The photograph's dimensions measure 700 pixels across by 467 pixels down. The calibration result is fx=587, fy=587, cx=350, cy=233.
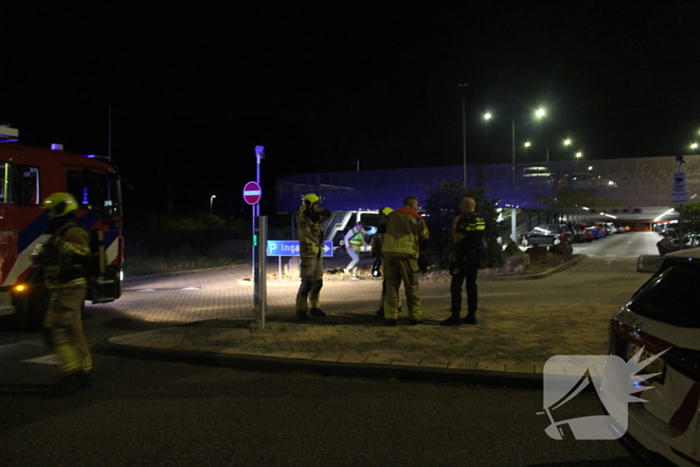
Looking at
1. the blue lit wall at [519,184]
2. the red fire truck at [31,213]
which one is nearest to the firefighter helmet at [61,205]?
the red fire truck at [31,213]

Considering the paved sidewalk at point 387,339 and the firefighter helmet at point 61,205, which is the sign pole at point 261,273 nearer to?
the paved sidewalk at point 387,339

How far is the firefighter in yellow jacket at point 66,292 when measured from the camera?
5.62 m

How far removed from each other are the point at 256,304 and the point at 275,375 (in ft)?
6.58

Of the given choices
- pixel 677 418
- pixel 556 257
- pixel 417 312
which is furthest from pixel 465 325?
pixel 556 257

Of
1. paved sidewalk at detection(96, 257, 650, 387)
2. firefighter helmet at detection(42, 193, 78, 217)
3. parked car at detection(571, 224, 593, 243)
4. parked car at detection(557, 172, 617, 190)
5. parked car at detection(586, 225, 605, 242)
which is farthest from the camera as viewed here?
parked car at detection(586, 225, 605, 242)

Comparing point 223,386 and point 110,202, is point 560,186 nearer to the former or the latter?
point 110,202

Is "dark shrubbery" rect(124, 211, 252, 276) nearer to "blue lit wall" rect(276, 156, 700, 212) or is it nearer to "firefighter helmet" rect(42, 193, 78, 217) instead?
"blue lit wall" rect(276, 156, 700, 212)

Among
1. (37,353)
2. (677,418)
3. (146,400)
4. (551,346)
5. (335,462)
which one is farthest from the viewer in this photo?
(37,353)

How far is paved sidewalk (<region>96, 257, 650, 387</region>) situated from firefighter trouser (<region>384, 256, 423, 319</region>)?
9.3 inches

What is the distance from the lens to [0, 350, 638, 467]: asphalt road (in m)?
4.18

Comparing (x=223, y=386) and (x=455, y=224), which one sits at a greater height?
(x=455, y=224)

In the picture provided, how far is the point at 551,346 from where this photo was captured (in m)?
6.91

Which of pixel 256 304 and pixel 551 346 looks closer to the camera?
pixel 551 346

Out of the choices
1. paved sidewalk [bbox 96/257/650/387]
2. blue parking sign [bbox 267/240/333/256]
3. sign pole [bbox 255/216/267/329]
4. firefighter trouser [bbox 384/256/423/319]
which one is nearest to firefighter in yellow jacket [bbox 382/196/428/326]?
firefighter trouser [bbox 384/256/423/319]
